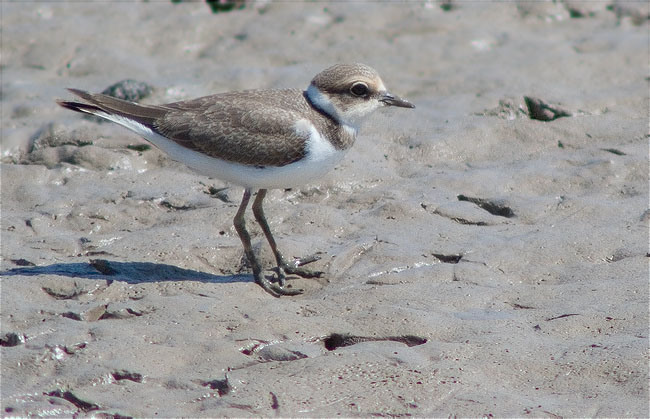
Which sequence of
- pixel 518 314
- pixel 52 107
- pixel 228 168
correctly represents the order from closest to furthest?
pixel 518 314, pixel 228 168, pixel 52 107

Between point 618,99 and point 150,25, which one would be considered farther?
point 150,25

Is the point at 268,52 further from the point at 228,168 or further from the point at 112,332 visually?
the point at 112,332

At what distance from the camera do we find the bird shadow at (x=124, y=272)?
6516mm

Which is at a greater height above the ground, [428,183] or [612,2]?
[612,2]

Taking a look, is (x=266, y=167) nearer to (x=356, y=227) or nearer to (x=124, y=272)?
(x=356, y=227)

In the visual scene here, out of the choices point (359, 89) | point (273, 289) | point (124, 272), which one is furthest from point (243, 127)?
point (124, 272)

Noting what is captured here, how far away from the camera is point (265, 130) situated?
6.88m

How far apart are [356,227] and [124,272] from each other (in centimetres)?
214

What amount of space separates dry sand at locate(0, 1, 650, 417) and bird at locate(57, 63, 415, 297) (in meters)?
0.62

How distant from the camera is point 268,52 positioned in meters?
11.5

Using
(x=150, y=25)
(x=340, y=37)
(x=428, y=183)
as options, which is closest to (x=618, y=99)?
(x=428, y=183)


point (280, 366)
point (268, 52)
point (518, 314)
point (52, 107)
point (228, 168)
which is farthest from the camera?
point (268, 52)

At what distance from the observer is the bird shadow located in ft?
21.4

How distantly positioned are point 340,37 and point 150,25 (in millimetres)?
2739
